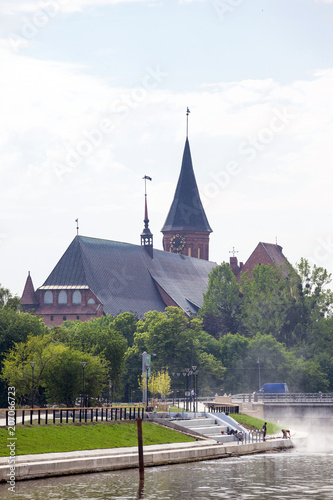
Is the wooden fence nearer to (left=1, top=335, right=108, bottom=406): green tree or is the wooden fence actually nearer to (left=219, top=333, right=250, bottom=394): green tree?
(left=1, top=335, right=108, bottom=406): green tree

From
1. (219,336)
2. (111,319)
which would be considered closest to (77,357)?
(111,319)

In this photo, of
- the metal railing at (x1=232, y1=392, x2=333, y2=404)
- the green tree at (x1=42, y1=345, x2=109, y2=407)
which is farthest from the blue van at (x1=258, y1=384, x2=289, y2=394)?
the green tree at (x1=42, y1=345, x2=109, y2=407)

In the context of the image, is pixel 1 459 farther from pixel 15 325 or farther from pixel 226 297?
pixel 226 297

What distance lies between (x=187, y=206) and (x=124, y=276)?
4161 centimetres

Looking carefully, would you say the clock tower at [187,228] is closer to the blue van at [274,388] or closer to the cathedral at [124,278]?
the cathedral at [124,278]

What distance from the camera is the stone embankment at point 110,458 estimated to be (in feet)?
152

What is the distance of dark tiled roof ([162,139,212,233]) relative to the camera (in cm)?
18562

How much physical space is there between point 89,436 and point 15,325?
26900 mm

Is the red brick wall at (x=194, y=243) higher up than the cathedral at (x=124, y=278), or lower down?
higher up

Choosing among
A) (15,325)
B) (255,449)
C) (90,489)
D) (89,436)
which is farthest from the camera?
(15,325)

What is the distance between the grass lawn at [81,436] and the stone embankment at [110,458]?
3.21 feet

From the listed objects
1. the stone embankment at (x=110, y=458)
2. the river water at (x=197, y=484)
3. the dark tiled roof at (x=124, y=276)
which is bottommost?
the river water at (x=197, y=484)

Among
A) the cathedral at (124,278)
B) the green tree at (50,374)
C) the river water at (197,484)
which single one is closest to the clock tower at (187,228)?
the cathedral at (124,278)

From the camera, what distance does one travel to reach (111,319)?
135 m
